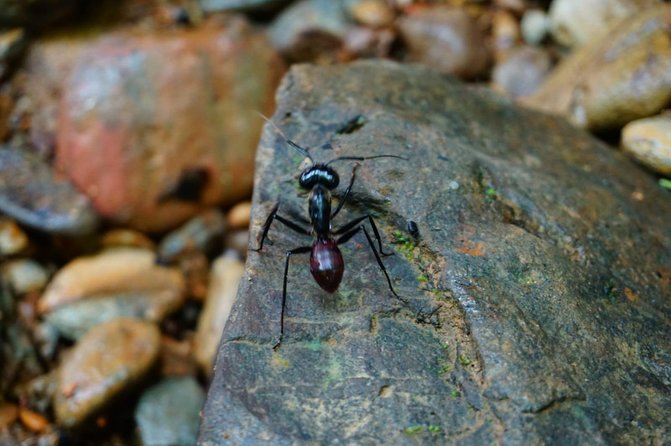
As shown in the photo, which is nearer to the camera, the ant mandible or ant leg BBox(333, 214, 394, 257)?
the ant mandible

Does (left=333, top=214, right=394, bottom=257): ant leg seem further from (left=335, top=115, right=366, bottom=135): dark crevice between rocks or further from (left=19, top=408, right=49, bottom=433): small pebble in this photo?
(left=19, top=408, right=49, bottom=433): small pebble

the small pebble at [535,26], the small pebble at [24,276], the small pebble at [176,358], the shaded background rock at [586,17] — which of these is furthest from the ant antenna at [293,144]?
the small pebble at [535,26]

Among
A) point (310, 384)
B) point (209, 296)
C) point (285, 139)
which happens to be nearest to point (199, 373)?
point (209, 296)

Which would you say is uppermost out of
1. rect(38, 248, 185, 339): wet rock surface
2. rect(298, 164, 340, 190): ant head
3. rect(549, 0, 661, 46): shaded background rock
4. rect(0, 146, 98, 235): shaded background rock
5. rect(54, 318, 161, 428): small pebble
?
rect(298, 164, 340, 190): ant head

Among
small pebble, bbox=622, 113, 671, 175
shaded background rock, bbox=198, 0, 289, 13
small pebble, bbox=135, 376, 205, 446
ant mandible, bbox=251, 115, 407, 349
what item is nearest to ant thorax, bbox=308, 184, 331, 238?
ant mandible, bbox=251, 115, 407, 349

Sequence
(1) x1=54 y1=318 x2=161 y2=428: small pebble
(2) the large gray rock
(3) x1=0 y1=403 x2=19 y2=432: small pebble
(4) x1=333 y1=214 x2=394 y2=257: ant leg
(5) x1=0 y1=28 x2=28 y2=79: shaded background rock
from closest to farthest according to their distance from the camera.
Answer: (2) the large gray rock → (4) x1=333 y1=214 x2=394 y2=257: ant leg → (3) x1=0 y1=403 x2=19 y2=432: small pebble → (1) x1=54 y1=318 x2=161 y2=428: small pebble → (5) x1=0 y1=28 x2=28 y2=79: shaded background rock
